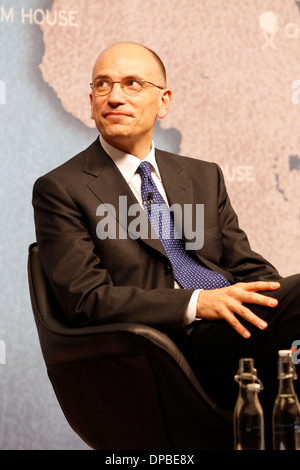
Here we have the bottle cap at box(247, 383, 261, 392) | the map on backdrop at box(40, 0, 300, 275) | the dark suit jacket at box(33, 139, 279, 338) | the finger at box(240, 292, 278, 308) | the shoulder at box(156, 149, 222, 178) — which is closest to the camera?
the bottle cap at box(247, 383, 261, 392)

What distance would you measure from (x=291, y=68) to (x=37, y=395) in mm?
1910

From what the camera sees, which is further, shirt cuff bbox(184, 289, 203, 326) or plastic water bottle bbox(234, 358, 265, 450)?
shirt cuff bbox(184, 289, 203, 326)

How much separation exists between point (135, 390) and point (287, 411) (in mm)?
389

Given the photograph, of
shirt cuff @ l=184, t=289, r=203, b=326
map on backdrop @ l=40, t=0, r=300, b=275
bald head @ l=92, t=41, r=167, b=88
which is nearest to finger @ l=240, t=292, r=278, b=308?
shirt cuff @ l=184, t=289, r=203, b=326

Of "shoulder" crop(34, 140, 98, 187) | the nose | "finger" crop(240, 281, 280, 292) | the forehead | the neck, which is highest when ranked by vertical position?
the forehead

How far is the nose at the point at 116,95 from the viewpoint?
221 cm

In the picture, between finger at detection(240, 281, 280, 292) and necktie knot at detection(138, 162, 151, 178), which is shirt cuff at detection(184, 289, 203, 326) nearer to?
finger at detection(240, 281, 280, 292)

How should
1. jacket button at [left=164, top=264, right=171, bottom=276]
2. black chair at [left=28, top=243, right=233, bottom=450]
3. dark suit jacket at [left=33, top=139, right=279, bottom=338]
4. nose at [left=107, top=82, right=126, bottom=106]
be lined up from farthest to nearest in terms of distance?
nose at [left=107, top=82, right=126, bottom=106], jacket button at [left=164, top=264, right=171, bottom=276], dark suit jacket at [left=33, top=139, right=279, bottom=338], black chair at [left=28, top=243, right=233, bottom=450]

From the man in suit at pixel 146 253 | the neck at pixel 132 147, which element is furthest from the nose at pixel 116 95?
the neck at pixel 132 147

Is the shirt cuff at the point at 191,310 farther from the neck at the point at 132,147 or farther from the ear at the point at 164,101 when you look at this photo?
the ear at the point at 164,101

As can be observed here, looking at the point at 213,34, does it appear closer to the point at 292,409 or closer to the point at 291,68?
the point at 291,68

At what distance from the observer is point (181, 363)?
1683mm

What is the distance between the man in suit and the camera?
5.93 ft

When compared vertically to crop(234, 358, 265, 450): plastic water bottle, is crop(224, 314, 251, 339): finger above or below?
above
